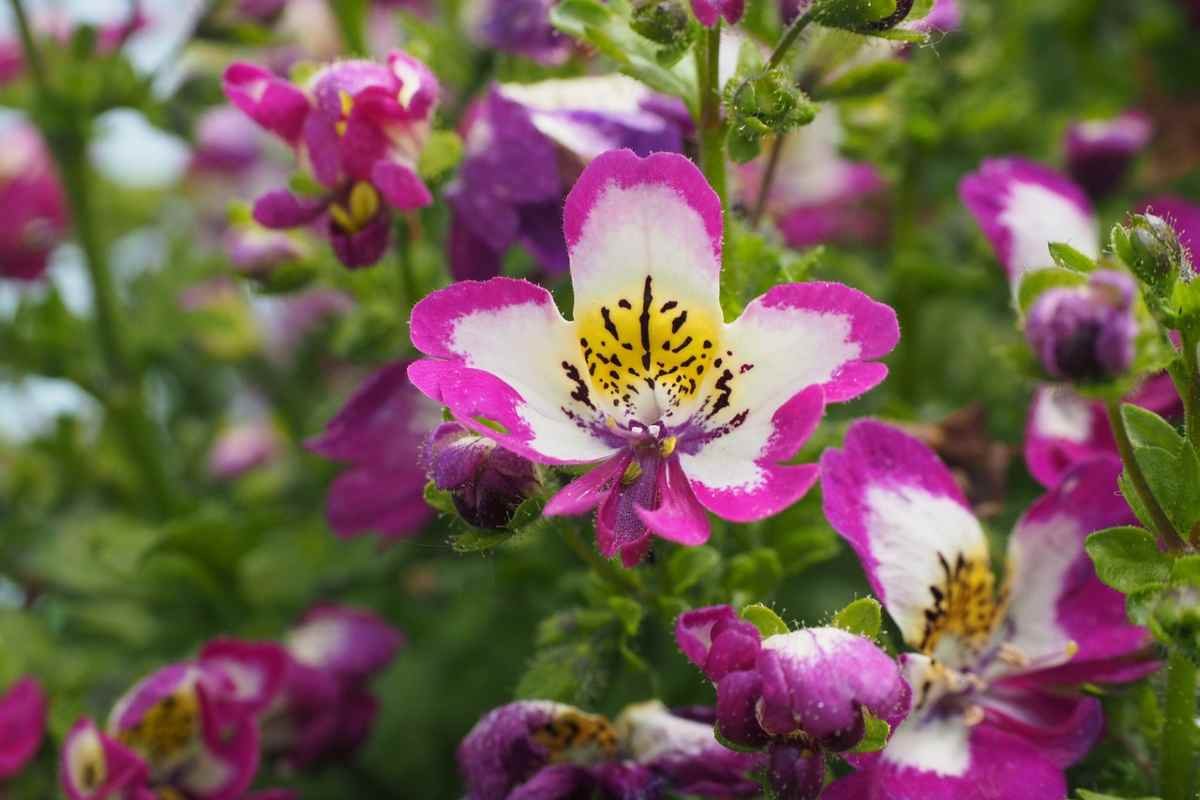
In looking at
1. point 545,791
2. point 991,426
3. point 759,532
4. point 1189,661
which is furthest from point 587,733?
point 991,426

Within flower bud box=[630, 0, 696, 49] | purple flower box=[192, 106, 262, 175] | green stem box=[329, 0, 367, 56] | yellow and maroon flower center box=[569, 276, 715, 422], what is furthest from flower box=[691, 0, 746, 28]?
purple flower box=[192, 106, 262, 175]

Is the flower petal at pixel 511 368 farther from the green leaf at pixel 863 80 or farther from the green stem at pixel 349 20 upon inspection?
the green stem at pixel 349 20

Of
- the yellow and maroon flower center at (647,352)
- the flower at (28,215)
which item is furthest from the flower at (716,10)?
the flower at (28,215)

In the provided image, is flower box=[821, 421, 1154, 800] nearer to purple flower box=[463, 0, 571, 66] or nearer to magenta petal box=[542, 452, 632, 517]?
magenta petal box=[542, 452, 632, 517]

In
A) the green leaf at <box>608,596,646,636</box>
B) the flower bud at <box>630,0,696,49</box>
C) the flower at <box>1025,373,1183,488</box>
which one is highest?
the flower bud at <box>630,0,696,49</box>

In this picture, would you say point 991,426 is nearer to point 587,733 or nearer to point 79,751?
point 587,733

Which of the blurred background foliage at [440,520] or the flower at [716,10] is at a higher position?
the flower at [716,10]

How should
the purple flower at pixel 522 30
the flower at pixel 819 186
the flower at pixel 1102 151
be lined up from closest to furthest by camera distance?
the purple flower at pixel 522 30, the flower at pixel 1102 151, the flower at pixel 819 186
